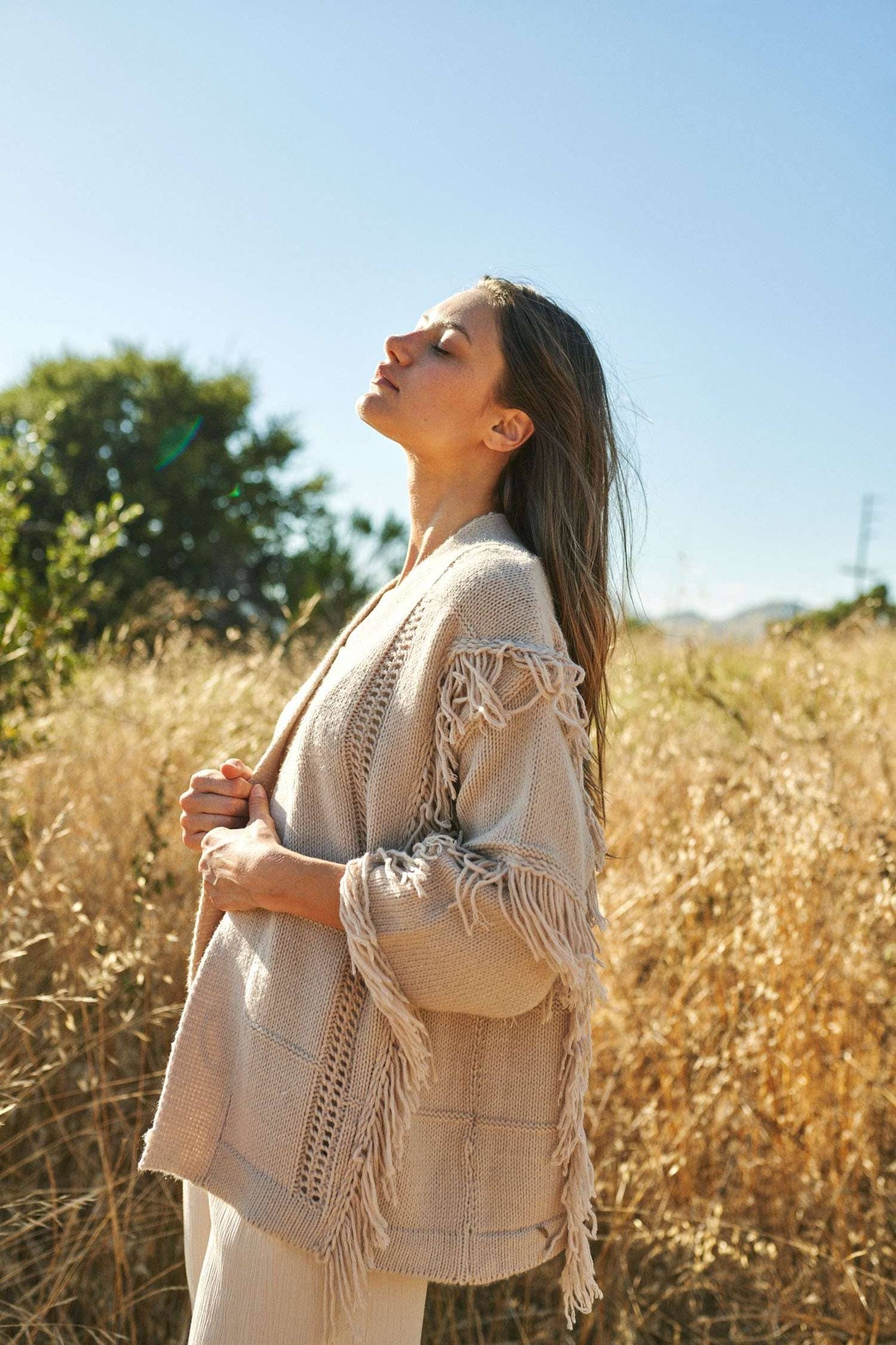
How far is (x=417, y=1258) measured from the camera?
3.94 feet

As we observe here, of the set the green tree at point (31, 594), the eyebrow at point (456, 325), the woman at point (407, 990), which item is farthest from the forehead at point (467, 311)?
the green tree at point (31, 594)

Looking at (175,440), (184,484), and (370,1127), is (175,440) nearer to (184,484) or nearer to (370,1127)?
(184,484)

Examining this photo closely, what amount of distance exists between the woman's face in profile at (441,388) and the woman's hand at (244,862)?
59cm

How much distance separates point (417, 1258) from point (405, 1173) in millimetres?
97

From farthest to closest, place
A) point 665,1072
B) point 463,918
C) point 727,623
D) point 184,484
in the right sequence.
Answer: point 184,484
point 727,623
point 665,1072
point 463,918

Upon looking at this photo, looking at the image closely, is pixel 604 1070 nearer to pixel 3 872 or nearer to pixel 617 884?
pixel 617 884

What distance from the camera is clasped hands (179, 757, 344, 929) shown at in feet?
4.06

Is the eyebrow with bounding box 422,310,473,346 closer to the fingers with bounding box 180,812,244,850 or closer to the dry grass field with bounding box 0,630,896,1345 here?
the fingers with bounding box 180,812,244,850

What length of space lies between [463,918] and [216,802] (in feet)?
1.67

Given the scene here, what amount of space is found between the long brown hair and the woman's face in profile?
29 mm

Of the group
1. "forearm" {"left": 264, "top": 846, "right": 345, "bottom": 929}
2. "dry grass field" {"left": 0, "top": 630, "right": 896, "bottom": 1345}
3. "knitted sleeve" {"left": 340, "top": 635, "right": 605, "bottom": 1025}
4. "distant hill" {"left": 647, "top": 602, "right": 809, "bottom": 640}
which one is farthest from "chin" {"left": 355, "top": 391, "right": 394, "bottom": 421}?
"distant hill" {"left": 647, "top": 602, "right": 809, "bottom": 640}

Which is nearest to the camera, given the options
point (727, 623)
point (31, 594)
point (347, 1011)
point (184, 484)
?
point (347, 1011)

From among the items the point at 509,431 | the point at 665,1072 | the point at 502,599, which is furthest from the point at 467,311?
the point at 665,1072

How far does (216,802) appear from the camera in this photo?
4.84ft
